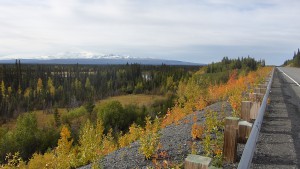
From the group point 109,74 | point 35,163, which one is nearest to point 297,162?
point 35,163

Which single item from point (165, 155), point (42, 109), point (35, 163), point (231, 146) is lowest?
point (42, 109)

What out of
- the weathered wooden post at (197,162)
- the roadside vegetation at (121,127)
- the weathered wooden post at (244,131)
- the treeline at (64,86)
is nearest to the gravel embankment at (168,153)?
the roadside vegetation at (121,127)

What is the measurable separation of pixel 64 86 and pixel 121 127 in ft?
247

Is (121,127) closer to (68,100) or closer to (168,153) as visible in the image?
(168,153)

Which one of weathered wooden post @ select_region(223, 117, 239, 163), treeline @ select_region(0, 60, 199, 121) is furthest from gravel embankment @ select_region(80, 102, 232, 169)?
treeline @ select_region(0, 60, 199, 121)

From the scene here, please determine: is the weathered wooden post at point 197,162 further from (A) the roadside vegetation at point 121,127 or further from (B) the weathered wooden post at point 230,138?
(A) the roadside vegetation at point 121,127

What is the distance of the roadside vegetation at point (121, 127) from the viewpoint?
7.79 metres

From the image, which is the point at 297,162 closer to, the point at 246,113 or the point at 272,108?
the point at 246,113

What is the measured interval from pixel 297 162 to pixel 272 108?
6.56 m

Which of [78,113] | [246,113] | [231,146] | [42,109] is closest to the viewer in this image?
[231,146]

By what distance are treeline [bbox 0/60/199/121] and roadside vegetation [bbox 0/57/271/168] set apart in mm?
9242

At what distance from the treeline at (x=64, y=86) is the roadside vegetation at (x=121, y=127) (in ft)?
30.3

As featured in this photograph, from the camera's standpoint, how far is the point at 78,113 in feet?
256

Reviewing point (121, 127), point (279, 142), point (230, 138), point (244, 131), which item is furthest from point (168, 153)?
point (121, 127)
